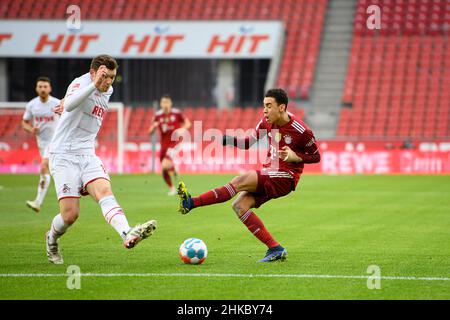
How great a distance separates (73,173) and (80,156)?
0.22 metres

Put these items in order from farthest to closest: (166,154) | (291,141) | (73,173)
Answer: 1. (166,154)
2. (291,141)
3. (73,173)

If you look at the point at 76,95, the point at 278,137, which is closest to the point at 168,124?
the point at 278,137

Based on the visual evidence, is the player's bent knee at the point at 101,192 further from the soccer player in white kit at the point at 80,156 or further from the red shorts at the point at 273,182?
the red shorts at the point at 273,182

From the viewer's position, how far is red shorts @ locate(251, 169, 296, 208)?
10453 millimetres

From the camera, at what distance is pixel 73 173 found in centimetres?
999

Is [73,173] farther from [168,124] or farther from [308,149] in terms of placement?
[168,124]

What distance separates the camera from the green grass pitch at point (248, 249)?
842 cm

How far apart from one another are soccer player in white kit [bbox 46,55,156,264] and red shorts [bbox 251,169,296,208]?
1.74m

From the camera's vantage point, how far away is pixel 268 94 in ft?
34.2

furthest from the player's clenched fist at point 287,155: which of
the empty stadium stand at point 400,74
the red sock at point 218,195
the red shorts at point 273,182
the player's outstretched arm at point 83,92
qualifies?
the empty stadium stand at point 400,74

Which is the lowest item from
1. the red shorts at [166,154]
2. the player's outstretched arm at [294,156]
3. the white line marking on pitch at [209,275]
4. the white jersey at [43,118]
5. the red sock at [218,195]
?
the white line marking on pitch at [209,275]

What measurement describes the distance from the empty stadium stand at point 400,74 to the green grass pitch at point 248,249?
14.8 metres

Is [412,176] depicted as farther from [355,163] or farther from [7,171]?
[7,171]
